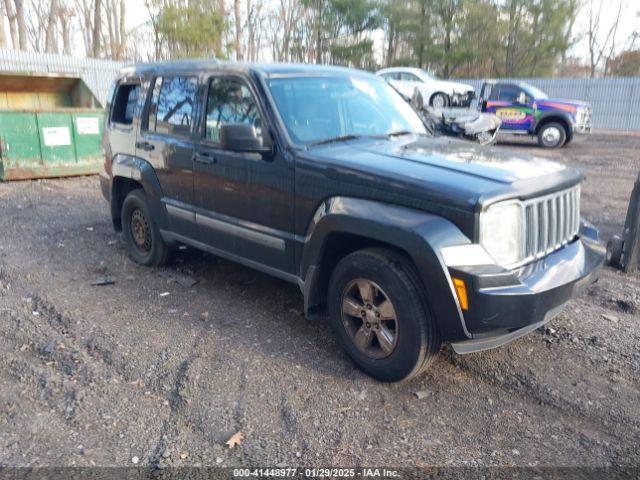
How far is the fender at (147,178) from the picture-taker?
527 cm

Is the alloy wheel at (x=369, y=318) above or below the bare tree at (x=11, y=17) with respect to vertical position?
below

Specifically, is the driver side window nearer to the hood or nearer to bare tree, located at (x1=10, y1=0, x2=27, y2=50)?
the hood

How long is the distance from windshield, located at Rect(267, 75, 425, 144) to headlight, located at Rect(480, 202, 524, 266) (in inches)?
58.3

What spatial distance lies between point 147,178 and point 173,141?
61cm

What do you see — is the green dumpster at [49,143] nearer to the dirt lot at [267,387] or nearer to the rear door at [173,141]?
the dirt lot at [267,387]

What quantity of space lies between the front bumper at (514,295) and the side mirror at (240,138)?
1.68 meters

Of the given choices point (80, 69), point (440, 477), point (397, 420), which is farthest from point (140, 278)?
point (80, 69)

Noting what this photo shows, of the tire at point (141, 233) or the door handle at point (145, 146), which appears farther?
the tire at point (141, 233)

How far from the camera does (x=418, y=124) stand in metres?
4.80

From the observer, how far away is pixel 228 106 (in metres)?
4.48

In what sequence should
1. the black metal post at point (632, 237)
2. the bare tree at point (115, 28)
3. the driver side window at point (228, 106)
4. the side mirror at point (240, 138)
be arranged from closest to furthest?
the side mirror at point (240, 138), the driver side window at point (228, 106), the black metal post at point (632, 237), the bare tree at point (115, 28)

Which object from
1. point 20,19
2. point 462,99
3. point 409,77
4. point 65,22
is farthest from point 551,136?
point 65,22

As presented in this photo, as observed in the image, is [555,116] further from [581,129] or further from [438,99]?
[438,99]

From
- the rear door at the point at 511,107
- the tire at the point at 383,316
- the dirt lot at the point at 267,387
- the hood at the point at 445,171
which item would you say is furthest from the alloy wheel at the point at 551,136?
the tire at the point at 383,316
